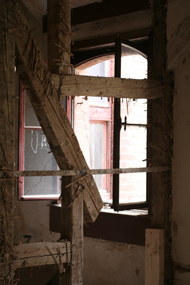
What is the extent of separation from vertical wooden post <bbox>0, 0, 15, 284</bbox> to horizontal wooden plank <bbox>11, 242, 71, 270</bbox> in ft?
0.25

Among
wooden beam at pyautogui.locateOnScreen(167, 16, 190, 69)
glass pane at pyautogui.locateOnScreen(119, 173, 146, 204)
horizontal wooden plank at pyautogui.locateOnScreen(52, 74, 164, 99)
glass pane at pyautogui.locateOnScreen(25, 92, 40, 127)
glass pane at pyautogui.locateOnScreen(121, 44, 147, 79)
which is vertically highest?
glass pane at pyautogui.locateOnScreen(121, 44, 147, 79)

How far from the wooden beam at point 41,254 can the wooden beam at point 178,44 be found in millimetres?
1665

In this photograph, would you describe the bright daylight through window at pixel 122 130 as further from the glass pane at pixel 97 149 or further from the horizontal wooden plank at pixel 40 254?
the horizontal wooden plank at pixel 40 254

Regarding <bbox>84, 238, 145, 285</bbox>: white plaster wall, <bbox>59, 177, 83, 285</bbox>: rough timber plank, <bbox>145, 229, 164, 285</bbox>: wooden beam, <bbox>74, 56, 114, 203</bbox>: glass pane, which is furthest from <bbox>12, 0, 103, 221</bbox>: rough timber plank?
<bbox>74, 56, 114, 203</bbox>: glass pane

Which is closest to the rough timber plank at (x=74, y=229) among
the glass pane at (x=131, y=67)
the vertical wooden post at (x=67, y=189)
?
the vertical wooden post at (x=67, y=189)

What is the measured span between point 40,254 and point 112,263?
5.06ft

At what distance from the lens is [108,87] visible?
2338 millimetres

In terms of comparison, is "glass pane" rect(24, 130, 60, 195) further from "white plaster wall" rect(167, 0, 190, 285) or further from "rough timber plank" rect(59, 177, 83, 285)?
"white plaster wall" rect(167, 0, 190, 285)

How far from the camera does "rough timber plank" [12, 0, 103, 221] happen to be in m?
2.02

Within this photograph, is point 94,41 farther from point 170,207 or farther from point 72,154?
point 170,207

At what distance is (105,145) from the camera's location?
A: 6020 millimetres

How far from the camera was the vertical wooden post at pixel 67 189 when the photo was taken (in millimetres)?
2154

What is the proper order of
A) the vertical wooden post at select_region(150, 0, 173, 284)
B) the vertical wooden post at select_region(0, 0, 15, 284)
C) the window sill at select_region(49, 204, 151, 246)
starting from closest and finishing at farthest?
the vertical wooden post at select_region(0, 0, 15, 284) < the vertical wooden post at select_region(150, 0, 173, 284) < the window sill at select_region(49, 204, 151, 246)

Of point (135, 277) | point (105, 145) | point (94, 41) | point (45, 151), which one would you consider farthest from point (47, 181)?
point (105, 145)
